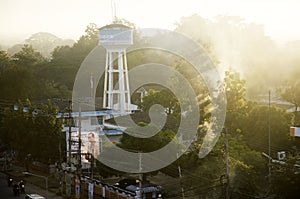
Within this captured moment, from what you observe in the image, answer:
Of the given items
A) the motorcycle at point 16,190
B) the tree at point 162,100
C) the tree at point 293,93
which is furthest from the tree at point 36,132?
the tree at point 293,93

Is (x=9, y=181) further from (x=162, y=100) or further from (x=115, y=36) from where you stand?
(x=115, y=36)

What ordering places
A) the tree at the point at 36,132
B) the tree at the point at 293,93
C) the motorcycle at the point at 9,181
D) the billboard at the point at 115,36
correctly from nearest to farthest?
the motorcycle at the point at 9,181, the tree at the point at 36,132, the billboard at the point at 115,36, the tree at the point at 293,93

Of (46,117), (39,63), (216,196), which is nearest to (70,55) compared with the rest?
(39,63)

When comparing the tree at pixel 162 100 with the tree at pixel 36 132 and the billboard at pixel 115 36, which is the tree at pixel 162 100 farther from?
the tree at pixel 36 132

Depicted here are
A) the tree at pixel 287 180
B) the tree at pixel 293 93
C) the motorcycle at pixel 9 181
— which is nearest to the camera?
the tree at pixel 287 180

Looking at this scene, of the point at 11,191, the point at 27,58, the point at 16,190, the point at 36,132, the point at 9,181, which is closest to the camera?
the point at 16,190

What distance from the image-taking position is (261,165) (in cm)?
1956

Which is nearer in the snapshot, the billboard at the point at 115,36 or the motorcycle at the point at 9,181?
the motorcycle at the point at 9,181

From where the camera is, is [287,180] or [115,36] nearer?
[287,180]

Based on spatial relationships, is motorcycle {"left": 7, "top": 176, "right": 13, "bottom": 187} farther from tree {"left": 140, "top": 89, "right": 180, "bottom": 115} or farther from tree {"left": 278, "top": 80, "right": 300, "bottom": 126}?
tree {"left": 278, "top": 80, "right": 300, "bottom": 126}

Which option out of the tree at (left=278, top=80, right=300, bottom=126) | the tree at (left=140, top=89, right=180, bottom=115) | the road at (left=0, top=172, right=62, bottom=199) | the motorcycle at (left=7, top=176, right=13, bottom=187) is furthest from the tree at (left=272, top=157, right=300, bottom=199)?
the tree at (left=278, top=80, right=300, bottom=126)

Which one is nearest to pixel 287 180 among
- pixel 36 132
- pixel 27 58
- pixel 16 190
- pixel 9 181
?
pixel 16 190

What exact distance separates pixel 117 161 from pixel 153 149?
2040mm

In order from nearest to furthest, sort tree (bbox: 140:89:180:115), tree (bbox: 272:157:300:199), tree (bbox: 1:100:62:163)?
tree (bbox: 272:157:300:199) → tree (bbox: 1:100:62:163) → tree (bbox: 140:89:180:115)
